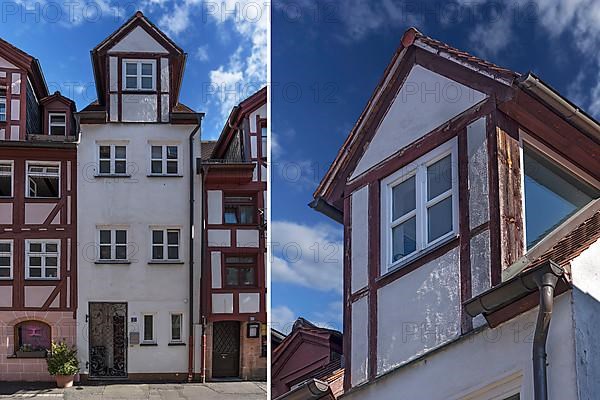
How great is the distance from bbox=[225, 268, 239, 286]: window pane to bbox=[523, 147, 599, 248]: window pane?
101 centimetres

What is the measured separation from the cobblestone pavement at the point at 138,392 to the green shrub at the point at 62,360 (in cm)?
6

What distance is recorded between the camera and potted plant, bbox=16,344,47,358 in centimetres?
338

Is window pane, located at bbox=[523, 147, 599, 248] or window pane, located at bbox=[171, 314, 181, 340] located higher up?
window pane, located at bbox=[523, 147, 599, 248]

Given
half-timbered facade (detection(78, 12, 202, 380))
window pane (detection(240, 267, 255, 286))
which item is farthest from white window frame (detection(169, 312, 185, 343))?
window pane (detection(240, 267, 255, 286))

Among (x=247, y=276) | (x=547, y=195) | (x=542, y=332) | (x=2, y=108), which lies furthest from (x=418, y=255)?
(x=2, y=108)

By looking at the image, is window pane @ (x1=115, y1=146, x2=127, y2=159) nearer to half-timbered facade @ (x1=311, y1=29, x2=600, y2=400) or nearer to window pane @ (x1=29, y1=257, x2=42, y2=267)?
window pane @ (x1=29, y1=257, x2=42, y2=267)

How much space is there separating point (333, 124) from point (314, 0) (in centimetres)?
51

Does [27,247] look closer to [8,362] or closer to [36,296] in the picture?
[36,296]

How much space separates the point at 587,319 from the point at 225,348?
1.29m

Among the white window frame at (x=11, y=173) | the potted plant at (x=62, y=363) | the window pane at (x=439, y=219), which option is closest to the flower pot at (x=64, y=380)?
the potted plant at (x=62, y=363)

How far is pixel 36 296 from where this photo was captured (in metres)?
3.43

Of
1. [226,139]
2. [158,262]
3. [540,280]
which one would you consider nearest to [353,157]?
[226,139]

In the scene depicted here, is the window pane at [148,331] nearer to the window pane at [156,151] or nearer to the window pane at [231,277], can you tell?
the window pane at [231,277]

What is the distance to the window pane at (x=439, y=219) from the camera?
3.24 metres
